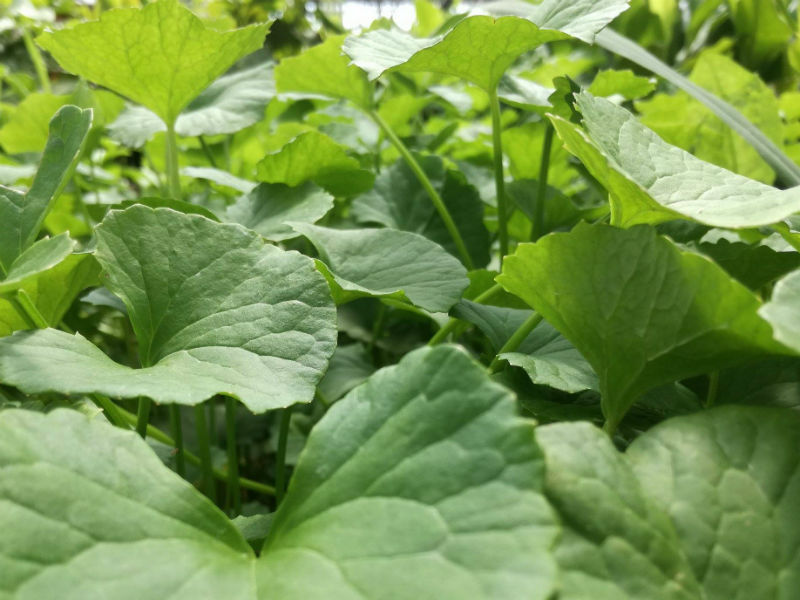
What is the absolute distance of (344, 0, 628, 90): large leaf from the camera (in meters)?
0.51

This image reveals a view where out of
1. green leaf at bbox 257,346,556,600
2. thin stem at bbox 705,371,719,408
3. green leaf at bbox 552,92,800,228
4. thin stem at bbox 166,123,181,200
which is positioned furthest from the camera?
thin stem at bbox 166,123,181,200

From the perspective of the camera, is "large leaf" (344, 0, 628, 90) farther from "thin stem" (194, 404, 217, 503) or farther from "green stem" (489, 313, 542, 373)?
"thin stem" (194, 404, 217, 503)

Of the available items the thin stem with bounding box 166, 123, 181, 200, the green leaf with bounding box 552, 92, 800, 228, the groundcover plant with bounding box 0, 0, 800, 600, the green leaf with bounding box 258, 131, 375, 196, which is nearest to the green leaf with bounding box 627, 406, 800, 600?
the groundcover plant with bounding box 0, 0, 800, 600

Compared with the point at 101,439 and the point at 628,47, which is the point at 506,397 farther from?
the point at 628,47

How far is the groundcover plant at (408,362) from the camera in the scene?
0.90ft

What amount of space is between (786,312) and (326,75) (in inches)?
25.4

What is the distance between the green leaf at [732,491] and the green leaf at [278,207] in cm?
38

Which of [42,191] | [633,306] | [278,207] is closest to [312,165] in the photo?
[278,207]

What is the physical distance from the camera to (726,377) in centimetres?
48

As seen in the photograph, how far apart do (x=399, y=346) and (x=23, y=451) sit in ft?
1.70

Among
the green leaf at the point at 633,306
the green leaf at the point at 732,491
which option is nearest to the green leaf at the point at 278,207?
the green leaf at the point at 633,306

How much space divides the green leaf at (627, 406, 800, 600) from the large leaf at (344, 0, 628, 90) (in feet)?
0.98

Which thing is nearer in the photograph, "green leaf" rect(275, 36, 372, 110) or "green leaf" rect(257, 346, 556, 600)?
"green leaf" rect(257, 346, 556, 600)

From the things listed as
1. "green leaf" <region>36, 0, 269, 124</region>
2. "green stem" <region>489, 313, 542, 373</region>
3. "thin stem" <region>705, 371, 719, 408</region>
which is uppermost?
"green leaf" <region>36, 0, 269, 124</region>
